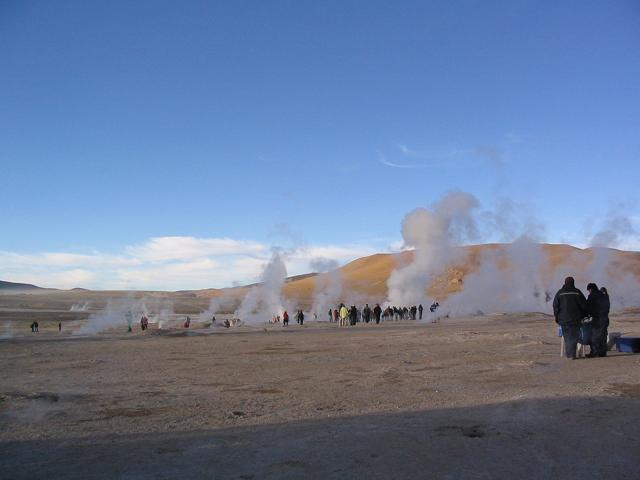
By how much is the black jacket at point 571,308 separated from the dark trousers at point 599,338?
0.57m

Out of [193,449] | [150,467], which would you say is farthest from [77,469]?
[193,449]

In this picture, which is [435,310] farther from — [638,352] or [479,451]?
[479,451]

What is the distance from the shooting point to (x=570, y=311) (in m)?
13.2

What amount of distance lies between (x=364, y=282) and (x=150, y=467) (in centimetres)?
11367

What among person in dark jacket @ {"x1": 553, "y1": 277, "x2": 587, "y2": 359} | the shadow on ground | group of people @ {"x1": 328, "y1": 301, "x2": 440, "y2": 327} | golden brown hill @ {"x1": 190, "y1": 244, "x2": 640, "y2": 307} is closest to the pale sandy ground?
the shadow on ground

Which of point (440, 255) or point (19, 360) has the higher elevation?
point (440, 255)

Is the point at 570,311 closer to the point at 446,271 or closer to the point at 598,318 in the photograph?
the point at 598,318

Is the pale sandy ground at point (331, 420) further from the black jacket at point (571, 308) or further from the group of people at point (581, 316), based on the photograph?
the black jacket at point (571, 308)

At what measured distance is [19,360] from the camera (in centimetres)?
1800

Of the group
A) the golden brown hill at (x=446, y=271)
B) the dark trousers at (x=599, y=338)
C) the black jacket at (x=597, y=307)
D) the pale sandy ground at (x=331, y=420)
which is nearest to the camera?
the pale sandy ground at (x=331, y=420)

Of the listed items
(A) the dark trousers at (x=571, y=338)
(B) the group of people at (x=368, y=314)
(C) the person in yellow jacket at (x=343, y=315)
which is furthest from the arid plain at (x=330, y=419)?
(B) the group of people at (x=368, y=314)

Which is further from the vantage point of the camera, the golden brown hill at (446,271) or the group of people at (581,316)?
the golden brown hill at (446,271)

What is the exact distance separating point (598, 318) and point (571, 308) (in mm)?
801

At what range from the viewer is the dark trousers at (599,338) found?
13586 millimetres
